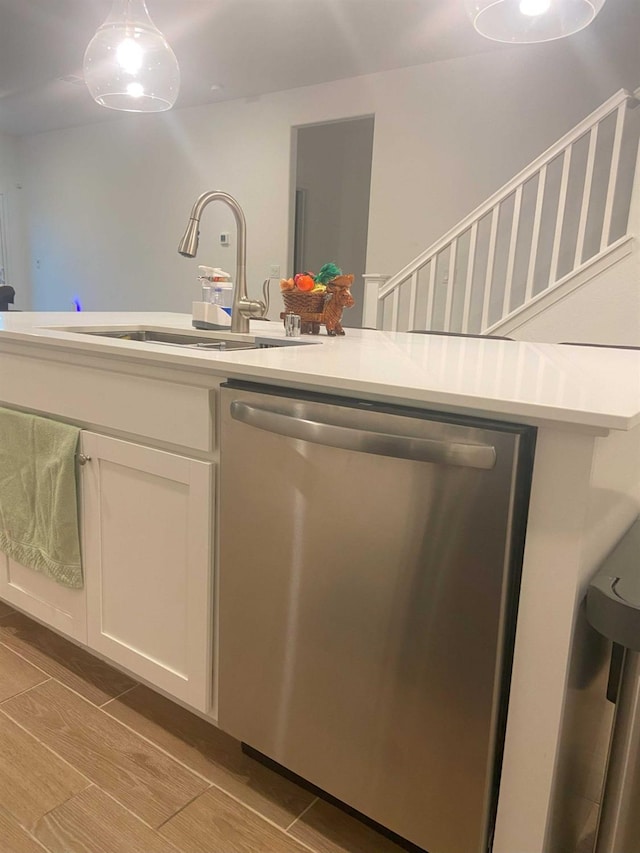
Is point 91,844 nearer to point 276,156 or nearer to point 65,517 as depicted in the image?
point 65,517

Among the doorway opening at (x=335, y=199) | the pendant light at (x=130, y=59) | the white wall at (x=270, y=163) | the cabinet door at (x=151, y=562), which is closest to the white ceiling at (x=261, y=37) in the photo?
the white wall at (x=270, y=163)

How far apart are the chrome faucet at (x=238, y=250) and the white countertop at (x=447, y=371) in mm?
331

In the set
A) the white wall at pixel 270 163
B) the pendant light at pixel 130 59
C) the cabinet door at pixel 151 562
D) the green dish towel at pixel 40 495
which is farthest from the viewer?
the white wall at pixel 270 163

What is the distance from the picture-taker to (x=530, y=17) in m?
1.97

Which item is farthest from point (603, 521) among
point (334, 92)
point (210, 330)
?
point (334, 92)

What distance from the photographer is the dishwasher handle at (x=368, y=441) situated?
2.92 ft

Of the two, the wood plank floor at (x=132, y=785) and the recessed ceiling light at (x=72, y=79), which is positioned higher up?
the recessed ceiling light at (x=72, y=79)

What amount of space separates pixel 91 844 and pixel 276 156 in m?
5.34

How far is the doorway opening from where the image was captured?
21.2ft

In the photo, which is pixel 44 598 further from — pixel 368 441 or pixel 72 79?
pixel 72 79

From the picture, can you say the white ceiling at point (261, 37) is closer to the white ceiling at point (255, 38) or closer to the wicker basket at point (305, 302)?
the white ceiling at point (255, 38)

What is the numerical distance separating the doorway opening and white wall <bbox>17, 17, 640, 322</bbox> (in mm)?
945

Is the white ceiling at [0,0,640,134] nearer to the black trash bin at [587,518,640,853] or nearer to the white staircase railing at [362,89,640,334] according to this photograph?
the white staircase railing at [362,89,640,334]

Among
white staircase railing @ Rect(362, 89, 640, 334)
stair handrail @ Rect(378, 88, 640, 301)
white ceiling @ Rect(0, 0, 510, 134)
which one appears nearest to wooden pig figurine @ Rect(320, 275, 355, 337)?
white staircase railing @ Rect(362, 89, 640, 334)
